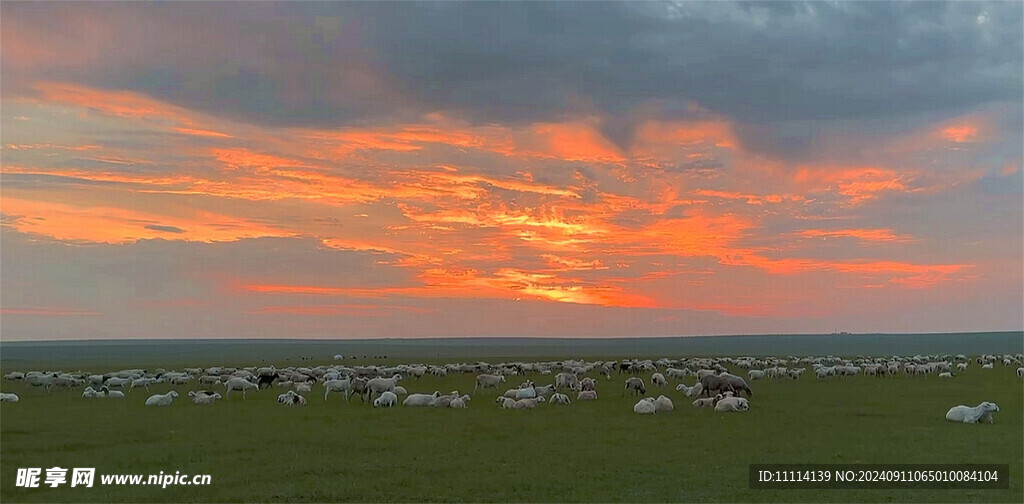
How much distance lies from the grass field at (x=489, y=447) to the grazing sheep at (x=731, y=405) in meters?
0.71

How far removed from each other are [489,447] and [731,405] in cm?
1214

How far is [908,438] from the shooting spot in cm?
2162

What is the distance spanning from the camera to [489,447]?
2012 cm

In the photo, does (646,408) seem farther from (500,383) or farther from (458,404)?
(500,383)

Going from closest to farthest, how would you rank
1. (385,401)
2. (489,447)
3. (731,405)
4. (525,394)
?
(489,447) < (731,405) < (385,401) < (525,394)

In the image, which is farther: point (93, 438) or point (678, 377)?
point (678, 377)

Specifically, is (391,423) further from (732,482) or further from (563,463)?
(732,482)

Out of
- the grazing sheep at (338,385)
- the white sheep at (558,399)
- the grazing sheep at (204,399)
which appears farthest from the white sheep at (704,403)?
the grazing sheep at (204,399)

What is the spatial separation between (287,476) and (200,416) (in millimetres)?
13251

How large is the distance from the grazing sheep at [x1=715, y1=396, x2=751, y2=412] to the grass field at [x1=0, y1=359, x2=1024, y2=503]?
2.32 ft

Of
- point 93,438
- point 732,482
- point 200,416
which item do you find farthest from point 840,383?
point 93,438

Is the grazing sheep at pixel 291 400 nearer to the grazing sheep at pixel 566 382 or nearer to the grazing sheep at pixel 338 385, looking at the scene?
the grazing sheep at pixel 338 385

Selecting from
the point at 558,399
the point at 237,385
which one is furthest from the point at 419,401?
the point at 237,385

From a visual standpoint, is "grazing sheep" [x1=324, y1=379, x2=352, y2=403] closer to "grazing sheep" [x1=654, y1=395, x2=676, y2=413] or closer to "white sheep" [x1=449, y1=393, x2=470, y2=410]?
"white sheep" [x1=449, y1=393, x2=470, y2=410]
